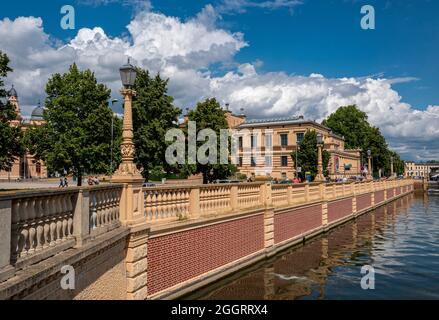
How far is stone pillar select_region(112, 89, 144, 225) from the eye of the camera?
8805 mm

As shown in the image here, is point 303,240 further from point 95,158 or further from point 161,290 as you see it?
point 95,158

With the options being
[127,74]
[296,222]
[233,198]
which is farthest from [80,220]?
[296,222]

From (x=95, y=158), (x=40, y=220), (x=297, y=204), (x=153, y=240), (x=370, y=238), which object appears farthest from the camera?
(x=95, y=158)

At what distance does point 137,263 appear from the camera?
8.86 meters

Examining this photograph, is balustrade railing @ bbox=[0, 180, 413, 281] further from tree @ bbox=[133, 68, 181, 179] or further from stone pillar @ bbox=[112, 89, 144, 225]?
tree @ bbox=[133, 68, 181, 179]

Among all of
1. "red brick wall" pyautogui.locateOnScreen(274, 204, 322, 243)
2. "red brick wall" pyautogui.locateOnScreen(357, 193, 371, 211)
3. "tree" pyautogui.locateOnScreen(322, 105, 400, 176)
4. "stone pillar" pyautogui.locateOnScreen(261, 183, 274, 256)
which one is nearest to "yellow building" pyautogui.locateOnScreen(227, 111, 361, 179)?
"tree" pyautogui.locateOnScreen(322, 105, 400, 176)

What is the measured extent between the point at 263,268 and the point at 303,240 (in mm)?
5992

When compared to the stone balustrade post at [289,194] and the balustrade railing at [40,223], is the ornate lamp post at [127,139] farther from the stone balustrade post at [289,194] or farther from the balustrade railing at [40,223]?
the stone balustrade post at [289,194]

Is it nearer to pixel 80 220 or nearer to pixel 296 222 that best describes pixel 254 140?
pixel 296 222

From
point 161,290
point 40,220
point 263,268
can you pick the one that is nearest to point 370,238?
point 263,268

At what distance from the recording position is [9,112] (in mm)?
31688

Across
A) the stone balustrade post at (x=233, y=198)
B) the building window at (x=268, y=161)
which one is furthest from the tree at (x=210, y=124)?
the building window at (x=268, y=161)

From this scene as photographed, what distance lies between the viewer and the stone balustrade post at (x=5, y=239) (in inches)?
175

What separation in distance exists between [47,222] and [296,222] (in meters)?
14.9
